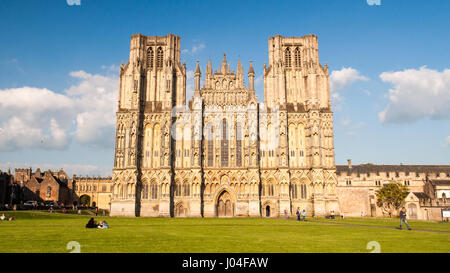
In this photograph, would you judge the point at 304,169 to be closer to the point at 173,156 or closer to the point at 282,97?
the point at 282,97

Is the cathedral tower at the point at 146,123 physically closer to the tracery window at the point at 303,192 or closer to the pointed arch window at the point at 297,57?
the pointed arch window at the point at 297,57

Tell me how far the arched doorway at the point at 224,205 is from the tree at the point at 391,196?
29.9 metres

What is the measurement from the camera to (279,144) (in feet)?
213

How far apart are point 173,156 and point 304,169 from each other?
23824mm

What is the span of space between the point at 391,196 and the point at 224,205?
106 feet

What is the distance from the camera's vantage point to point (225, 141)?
67.0 m

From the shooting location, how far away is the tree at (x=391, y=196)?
6888cm

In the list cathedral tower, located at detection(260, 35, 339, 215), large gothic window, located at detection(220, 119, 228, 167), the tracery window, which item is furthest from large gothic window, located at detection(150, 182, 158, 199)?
the tracery window

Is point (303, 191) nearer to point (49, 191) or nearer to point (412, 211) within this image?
point (412, 211)

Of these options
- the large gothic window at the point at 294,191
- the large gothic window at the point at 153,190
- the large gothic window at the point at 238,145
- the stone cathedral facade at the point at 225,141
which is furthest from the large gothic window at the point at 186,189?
the large gothic window at the point at 294,191

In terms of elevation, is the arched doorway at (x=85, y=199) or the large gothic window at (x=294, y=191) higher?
the large gothic window at (x=294, y=191)

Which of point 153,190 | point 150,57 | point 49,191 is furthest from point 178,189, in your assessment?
point 49,191

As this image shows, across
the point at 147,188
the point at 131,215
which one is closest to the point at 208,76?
the point at 147,188

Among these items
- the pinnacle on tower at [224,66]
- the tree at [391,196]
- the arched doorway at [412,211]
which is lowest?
the arched doorway at [412,211]
